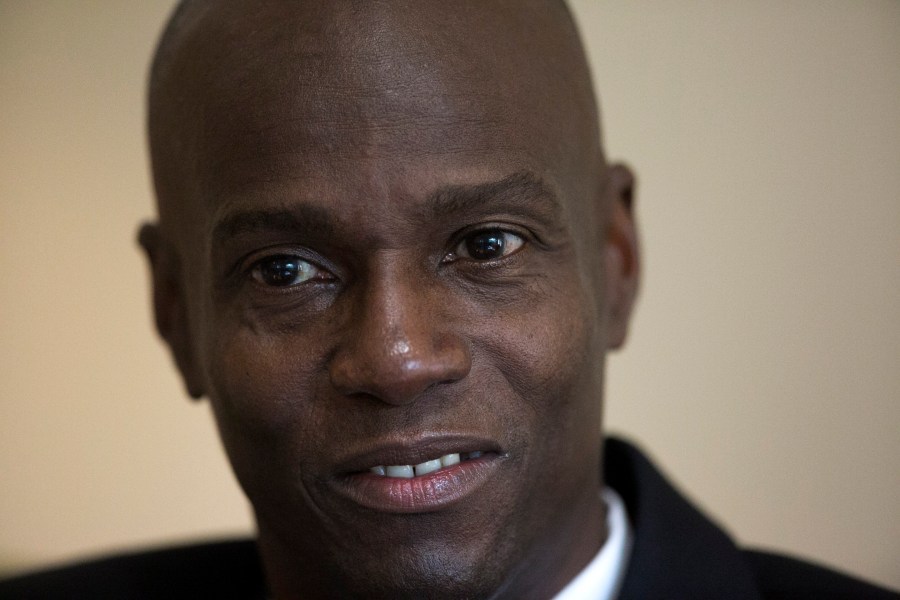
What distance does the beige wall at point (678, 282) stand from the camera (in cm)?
248

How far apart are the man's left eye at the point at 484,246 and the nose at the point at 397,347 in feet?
0.28

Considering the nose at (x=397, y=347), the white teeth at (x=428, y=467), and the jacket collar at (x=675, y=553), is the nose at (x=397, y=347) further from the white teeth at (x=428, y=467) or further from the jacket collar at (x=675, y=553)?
the jacket collar at (x=675, y=553)

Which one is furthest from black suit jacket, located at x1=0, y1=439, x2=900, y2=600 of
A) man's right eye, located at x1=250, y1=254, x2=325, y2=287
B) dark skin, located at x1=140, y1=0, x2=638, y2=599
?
man's right eye, located at x1=250, y1=254, x2=325, y2=287

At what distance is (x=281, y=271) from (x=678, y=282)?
1358mm

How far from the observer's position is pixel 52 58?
282cm

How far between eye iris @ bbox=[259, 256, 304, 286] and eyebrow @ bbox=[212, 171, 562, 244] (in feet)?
0.15

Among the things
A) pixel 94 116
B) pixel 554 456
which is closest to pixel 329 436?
pixel 554 456

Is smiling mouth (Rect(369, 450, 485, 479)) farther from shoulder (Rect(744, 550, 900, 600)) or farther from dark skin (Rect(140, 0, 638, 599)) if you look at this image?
shoulder (Rect(744, 550, 900, 600))

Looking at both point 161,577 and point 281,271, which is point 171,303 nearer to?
point 281,271

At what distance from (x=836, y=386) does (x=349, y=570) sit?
145 cm

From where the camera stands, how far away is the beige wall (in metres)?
2.48

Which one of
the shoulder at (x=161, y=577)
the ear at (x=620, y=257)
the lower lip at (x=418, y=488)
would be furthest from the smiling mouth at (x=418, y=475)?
the shoulder at (x=161, y=577)

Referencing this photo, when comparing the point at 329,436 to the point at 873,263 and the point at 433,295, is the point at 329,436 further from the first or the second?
the point at 873,263

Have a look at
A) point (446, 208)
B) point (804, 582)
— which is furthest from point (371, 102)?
point (804, 582)
